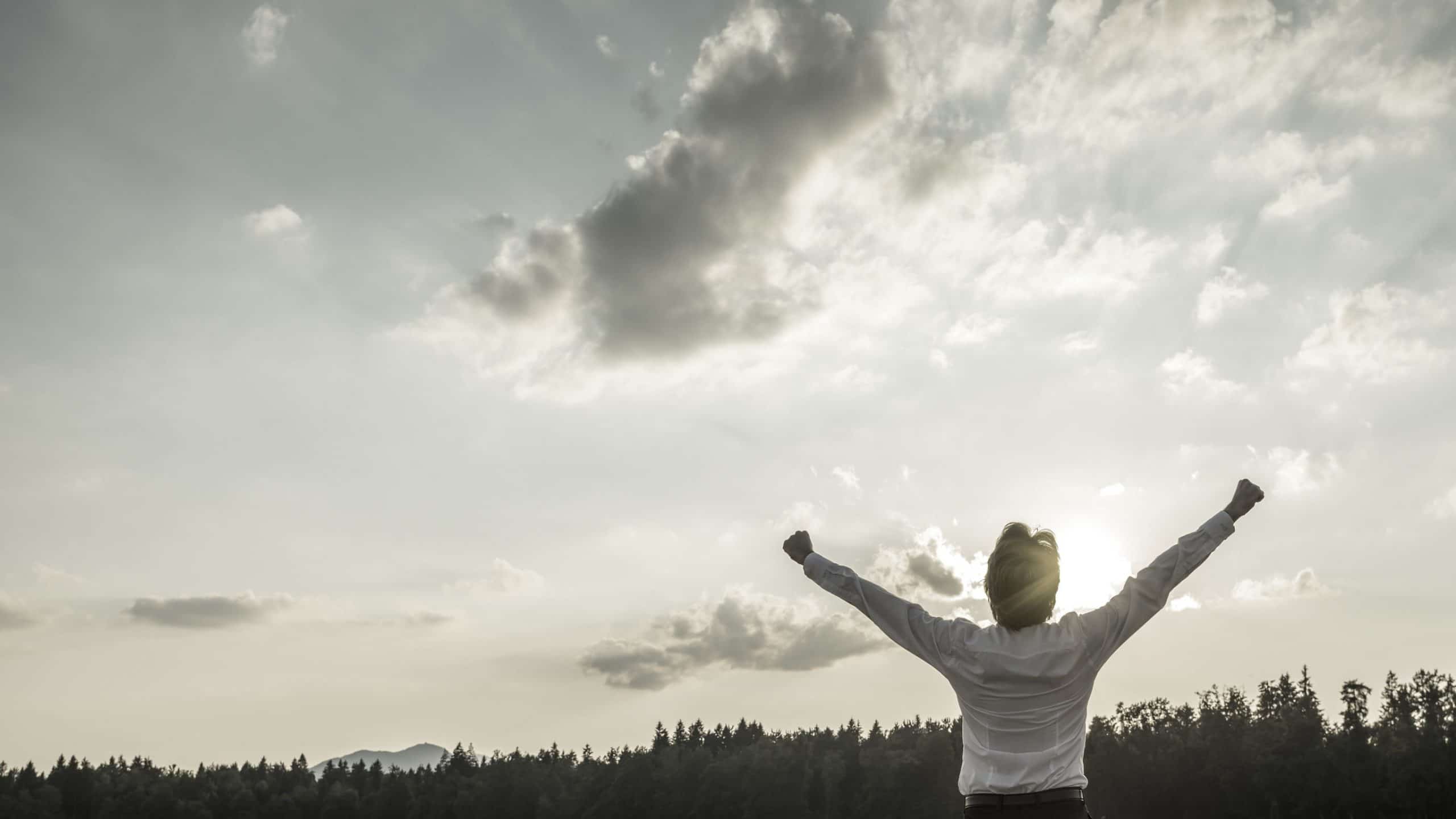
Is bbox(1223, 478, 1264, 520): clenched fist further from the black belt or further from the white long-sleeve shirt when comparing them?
the black belt

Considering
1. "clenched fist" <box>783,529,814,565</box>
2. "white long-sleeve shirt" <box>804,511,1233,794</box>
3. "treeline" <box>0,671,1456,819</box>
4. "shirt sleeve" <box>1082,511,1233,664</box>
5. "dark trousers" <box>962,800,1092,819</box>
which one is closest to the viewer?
"dark trousers" <box>962,800,1092,819</box>

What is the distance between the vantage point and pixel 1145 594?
5.52 metres

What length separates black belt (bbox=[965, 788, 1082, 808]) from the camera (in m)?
5.26

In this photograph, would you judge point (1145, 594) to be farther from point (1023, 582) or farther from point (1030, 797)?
point (1030, 797)

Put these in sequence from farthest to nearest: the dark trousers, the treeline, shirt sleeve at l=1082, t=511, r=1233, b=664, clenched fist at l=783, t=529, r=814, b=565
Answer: the treeline, clenched fist at l=783, t=529, r=814, b=565, shirt sleeve at l=1082, t=511, r=1233, b=664, the dark trousers

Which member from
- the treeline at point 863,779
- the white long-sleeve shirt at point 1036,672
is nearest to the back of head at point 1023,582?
the white long-sleeve shirt at point 1036,672

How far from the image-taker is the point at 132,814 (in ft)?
575

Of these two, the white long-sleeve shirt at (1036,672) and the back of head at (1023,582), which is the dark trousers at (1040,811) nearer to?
the white long-sleeve shirt at (1036,672)

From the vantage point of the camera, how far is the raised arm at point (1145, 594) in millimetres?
5457

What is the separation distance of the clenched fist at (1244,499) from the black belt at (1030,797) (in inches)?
67.4

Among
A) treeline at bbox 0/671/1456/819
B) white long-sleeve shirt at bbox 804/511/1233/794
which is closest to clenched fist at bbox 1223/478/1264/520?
white long-sleeve shirt at bbox 804/511/1233/794

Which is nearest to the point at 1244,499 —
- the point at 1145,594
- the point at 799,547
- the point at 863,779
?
the point at 1145,594

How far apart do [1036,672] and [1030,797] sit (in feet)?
1.95

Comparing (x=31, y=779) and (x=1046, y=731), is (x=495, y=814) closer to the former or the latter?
(x=31, y=779)
